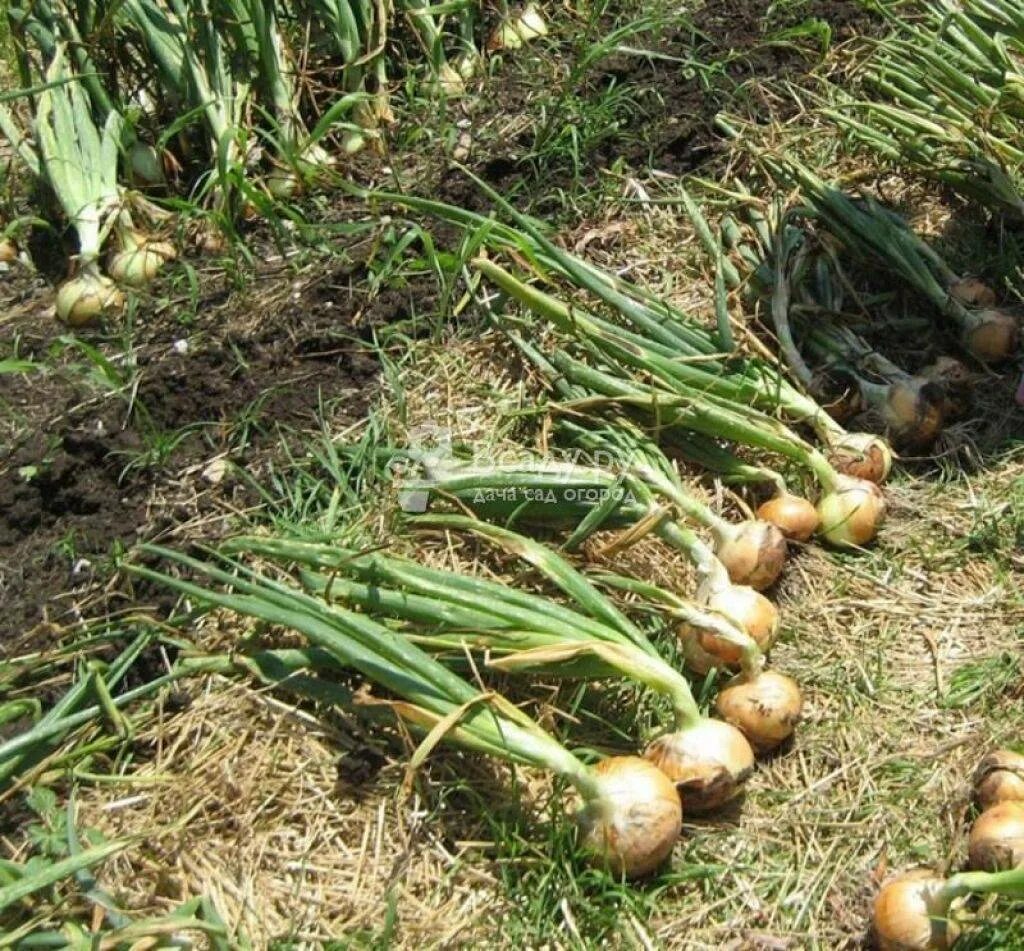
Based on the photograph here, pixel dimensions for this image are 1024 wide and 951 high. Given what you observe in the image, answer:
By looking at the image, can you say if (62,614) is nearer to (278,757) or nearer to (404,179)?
(278,757)

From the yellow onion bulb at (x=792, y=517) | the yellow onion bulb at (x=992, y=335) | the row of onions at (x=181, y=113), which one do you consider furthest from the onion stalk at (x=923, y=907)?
the row of onions at (x=181, y=113)

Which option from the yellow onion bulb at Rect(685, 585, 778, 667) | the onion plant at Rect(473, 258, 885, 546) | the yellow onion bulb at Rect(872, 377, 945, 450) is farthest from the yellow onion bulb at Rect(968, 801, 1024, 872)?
the yellow onion bulb at Rect(872, 377, 945, 450)

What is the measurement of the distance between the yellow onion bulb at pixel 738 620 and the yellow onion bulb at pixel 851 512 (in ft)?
0.89

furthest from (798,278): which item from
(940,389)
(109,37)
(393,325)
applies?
(109,37)

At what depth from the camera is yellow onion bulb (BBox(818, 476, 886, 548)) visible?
2.51m

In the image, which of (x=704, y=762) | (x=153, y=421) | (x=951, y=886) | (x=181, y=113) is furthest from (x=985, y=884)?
(x=181, y=113)

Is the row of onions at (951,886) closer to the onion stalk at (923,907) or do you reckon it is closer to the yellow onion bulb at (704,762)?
the onion stalk at (923,907)

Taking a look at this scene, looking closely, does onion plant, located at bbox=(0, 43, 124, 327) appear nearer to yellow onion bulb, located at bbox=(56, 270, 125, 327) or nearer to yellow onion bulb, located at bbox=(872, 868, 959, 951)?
yellow onion bulb, located at bbox=(56, 270, 125, 327)

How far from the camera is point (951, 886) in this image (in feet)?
5.78

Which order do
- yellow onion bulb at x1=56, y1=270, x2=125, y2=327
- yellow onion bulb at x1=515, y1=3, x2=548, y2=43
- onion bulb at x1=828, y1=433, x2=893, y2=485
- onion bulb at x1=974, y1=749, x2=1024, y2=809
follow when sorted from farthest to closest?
yellow onion bulb at x1=515, y1=3, x2=548, y2=43
yellow onion bulb at x1=56, y1=270, x2=125, y2=327
onion bulb at x1=828, y1=433, x2=893, y2=485
onion bulb at x1=974, y1=749, x2=1024, y2=809

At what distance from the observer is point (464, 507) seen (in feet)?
7.81

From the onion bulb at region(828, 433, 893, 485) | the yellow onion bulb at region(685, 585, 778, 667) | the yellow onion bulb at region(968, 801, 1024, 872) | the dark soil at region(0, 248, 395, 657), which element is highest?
the dark soil at region(0, 248, 395, 657)

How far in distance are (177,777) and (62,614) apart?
0.44 meters

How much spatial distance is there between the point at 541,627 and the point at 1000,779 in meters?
0.74
